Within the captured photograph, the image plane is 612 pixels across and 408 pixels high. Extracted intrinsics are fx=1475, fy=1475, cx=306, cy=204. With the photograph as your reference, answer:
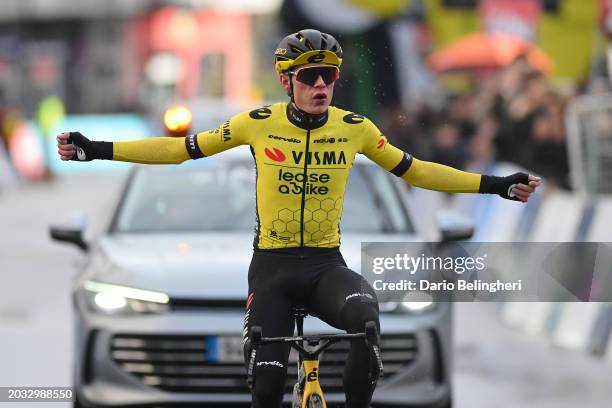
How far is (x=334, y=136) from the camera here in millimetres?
→ 5727

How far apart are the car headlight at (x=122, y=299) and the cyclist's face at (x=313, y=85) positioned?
191cm

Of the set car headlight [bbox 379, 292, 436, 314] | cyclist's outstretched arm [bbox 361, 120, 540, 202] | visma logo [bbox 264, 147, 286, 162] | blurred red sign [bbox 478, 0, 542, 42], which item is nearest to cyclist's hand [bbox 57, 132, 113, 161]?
visma logo [bbox 264, 147, 286, 162]

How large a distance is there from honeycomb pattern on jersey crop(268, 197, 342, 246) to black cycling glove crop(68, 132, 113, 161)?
0.70 m

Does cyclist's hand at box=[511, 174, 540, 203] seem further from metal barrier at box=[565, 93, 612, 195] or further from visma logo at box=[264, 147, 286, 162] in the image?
metal barrier at box=[565, 93, 612, 195]

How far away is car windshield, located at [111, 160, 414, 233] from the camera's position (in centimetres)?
827

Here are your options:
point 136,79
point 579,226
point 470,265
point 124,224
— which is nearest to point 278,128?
point 470,265

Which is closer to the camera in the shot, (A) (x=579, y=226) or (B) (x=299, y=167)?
(B) (x=299, y=167)

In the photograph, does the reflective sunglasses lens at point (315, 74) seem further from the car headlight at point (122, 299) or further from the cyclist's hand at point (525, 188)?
the car headlight at point (122, 299)

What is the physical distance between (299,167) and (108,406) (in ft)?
6.61

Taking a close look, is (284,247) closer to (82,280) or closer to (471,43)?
(82,280)

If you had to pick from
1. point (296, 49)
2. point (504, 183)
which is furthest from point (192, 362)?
point (296, 49)

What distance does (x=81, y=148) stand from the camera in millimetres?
5715

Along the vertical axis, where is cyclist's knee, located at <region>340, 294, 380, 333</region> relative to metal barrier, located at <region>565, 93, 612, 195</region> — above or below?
above

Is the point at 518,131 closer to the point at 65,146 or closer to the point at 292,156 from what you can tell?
the point at 292,156
